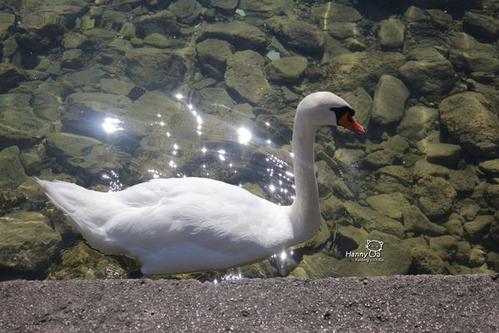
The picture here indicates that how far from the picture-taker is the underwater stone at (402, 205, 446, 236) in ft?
16.6

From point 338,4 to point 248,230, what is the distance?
4.96 m

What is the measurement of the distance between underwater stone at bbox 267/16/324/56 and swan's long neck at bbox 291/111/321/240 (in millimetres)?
3092

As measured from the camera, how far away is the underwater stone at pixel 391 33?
24.6 feet

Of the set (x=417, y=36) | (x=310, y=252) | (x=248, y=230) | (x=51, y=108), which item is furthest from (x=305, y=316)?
(x=417, y=36)

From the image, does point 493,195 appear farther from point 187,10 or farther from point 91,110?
point 187,10

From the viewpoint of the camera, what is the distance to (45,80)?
6.99m

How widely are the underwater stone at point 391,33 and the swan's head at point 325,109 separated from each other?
3.39 metres

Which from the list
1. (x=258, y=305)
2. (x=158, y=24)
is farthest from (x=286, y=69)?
(x=258, y=305)

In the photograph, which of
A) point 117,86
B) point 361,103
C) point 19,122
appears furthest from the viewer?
point 117,86

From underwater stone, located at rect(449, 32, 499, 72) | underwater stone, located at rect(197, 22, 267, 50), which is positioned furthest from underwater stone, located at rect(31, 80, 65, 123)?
underwater stone, located at rect(449, 32, 499, 72)

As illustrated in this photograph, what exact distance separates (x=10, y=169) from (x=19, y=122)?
31.9 inches

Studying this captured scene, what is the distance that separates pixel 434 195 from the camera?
538 cm

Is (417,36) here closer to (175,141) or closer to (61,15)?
(175,141)

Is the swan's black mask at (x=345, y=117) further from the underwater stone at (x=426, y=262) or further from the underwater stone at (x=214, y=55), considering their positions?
the underwater stone at (x=214, y=55)
